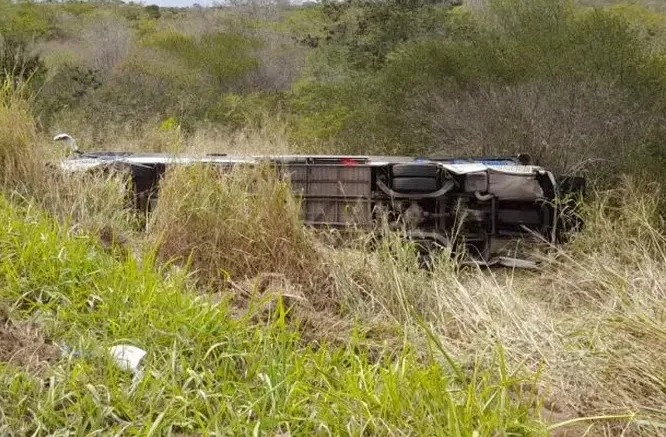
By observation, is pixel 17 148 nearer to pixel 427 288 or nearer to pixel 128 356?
pixel 128 356

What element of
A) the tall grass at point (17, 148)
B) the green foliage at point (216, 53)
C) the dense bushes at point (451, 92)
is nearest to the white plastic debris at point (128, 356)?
the tall grass at point (17, 148)

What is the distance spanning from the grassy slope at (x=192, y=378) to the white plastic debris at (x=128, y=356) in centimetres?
4

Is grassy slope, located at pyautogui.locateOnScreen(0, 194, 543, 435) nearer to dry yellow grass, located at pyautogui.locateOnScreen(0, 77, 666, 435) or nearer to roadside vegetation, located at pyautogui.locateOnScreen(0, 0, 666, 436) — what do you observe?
roadside vegetation, located at pyautogui.locateOnScreen(0, 0, 666, 436)

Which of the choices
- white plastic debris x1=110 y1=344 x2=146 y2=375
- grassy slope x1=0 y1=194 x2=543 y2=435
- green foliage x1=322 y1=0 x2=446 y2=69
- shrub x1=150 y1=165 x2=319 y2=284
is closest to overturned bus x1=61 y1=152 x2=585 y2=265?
shrub x1=150 y1=165 x2=319 y2=284

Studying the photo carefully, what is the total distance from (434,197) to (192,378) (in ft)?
12.3

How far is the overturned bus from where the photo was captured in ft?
18.5

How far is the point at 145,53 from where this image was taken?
75.5 feet

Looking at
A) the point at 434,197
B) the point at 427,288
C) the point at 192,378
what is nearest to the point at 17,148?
the point at 192,378

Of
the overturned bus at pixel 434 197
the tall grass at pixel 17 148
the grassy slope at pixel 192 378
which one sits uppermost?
the tall grass at pixel 17 148

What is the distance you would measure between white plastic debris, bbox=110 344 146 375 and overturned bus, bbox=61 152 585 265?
3.08 metres

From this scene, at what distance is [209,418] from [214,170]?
266cm

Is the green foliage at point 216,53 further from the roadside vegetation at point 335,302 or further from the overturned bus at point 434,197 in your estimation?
the overturned bus at point 434,197

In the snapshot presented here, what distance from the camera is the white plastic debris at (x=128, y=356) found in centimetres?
245

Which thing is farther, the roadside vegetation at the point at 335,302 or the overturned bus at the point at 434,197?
the overturned bus at the point at 434,197
